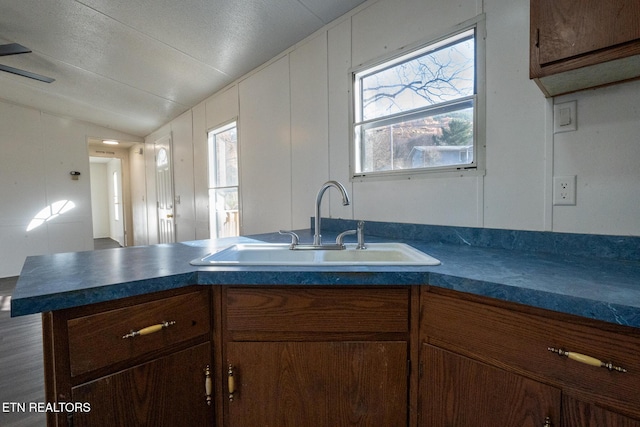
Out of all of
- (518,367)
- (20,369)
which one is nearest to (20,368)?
(20,369)

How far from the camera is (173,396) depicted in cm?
95

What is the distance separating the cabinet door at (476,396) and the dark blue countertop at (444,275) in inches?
8.6

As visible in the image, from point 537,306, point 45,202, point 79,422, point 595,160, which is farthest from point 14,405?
point 45,202

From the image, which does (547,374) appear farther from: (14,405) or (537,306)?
(14,405)

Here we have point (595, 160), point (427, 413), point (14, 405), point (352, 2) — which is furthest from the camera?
point (352, 2)

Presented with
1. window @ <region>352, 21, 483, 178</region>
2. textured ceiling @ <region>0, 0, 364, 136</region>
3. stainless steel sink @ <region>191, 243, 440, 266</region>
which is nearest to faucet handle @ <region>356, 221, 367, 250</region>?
stainless steel sink @ <region>191, 243, 440, 266</region>

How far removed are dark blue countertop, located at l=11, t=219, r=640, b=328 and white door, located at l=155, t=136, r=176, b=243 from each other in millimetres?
3743

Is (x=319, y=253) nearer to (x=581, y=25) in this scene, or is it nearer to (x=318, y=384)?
(x=318, y=384)

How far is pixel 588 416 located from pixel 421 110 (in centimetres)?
139

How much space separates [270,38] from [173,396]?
235cm

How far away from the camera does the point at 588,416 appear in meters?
0.67

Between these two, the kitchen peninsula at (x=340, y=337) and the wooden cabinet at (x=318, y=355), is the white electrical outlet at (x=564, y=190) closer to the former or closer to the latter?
the kitchen peninsula at (x=340, y=337)

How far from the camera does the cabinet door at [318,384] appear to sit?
3.24 ft

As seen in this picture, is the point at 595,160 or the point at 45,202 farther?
the point at 45,202
